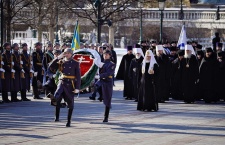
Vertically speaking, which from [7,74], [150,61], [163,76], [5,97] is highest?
[150,61]

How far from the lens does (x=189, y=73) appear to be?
2845cm

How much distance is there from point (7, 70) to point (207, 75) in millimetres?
6469

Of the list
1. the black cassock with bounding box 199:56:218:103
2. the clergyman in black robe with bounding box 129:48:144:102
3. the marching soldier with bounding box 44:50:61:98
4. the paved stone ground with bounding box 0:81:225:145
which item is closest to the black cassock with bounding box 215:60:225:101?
the black cassock with bounding box 199:56:218:103

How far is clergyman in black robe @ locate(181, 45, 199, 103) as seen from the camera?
28.3 meters

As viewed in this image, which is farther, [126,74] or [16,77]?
[126,74]

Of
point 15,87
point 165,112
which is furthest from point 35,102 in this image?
point 165,112

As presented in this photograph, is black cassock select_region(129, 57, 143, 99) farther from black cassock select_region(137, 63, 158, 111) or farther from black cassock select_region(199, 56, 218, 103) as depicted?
black cassock select_region(199, 56, 218, 103)

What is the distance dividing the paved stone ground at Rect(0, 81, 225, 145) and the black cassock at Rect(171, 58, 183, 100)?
5.56ft

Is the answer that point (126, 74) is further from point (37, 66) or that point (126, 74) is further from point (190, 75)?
point (37, 66)

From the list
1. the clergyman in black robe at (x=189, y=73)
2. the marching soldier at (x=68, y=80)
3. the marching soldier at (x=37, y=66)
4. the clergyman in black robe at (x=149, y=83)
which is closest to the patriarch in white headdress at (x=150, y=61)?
the clergyman in black robe at (x=149, y=83)

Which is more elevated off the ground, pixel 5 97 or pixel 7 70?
pixel 7 70

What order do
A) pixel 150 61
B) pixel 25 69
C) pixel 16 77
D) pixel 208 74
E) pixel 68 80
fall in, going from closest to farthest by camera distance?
pixel 68 80 < pixel 150 61 < pixel 16 77 < pixel 25 69 < pixel 208 74

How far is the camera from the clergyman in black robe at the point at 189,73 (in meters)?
28.3

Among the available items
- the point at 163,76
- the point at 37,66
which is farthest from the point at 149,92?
the point at 37,66
